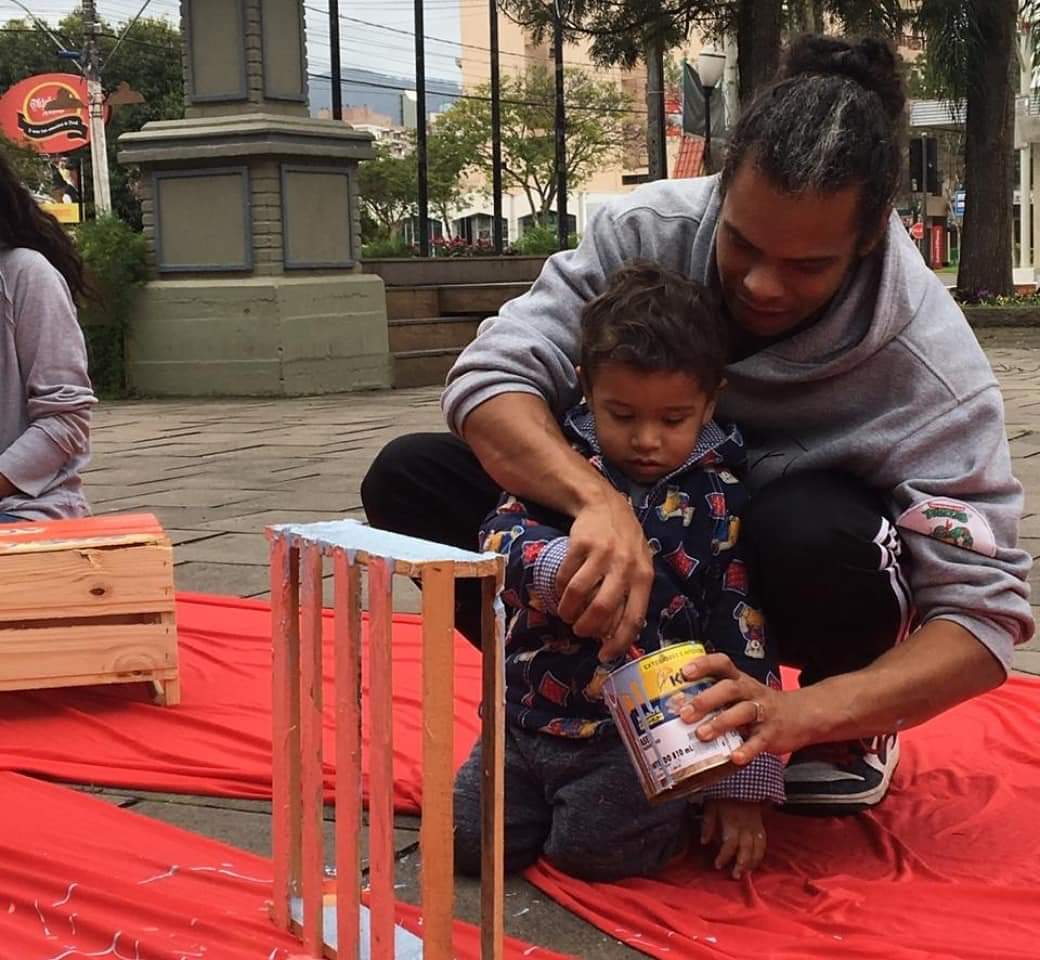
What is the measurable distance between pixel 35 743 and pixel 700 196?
1498 millimetres

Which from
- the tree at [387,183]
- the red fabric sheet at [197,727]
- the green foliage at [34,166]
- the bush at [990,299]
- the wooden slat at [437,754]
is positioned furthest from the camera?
the tree at [387,183]

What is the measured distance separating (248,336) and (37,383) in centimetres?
685

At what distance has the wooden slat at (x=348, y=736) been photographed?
59.0 inches

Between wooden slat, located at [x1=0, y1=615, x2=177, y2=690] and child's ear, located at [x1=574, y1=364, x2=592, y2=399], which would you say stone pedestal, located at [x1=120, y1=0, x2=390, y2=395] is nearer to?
wooden slat, located at [x1=0, y1=615, x2=177, y2=690]

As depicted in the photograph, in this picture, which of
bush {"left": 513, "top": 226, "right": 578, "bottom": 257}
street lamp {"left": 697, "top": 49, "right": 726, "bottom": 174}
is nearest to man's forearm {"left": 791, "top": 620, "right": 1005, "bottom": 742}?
bush {"left": 513, "top": 226, "right": 578, "bottom": 257}

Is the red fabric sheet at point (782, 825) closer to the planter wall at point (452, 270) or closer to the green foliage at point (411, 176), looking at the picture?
the planter wall at point (452, 270)

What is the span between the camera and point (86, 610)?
279 cm

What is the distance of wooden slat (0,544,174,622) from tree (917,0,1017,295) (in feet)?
41.2

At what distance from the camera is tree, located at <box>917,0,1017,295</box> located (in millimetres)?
13906

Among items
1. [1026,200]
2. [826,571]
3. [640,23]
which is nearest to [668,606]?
Answer: [826,571]

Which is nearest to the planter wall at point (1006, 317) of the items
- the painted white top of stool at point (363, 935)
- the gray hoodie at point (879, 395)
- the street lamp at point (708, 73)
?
the street lamp at point (708, 73)

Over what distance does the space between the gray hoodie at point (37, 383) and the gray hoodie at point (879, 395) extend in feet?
4.16

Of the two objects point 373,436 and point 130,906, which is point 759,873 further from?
point 373,436

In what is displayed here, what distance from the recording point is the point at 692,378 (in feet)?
6.45
